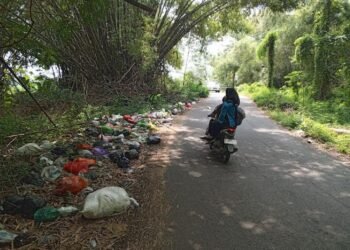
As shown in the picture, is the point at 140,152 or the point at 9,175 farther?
the point at 140,152

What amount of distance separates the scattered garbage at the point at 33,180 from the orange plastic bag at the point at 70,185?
0.31m

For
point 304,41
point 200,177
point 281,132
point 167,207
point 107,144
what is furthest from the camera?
point 304,41

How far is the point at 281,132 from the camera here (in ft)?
32.1

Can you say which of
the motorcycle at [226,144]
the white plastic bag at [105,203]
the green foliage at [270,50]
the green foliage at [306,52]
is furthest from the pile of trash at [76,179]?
the green foliage at [270,50]

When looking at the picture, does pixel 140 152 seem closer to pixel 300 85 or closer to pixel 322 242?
pixel 322 242

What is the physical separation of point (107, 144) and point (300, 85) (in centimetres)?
1176

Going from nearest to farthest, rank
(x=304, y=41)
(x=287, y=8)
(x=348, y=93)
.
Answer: (x=287, y=8) → (x=348, y=93) → (x=304, y=41)

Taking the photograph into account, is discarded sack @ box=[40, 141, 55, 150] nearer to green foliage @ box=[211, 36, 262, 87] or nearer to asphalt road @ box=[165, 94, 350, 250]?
asphalt road @ box=[165, 94, 350, 250]

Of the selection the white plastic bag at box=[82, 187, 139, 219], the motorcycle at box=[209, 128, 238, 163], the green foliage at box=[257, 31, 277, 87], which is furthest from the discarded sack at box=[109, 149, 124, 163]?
the green foliage at box=[257, 31, 277, 87]

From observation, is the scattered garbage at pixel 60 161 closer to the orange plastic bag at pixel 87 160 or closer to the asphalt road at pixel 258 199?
the orange plastic bag at pixel 87 160

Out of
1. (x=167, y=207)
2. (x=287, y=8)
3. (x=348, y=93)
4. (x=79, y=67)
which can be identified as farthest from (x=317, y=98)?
(x=167, y=207)

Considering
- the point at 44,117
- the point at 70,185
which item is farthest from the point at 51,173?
the point at 44,117

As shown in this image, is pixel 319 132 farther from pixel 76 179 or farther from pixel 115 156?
pixel 76 179

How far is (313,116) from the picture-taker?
11.4 metres
